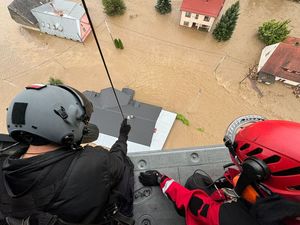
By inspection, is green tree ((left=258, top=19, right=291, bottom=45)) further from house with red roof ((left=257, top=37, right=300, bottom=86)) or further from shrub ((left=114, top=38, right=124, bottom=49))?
shrub ((left=114, top=38, right=124, bottom=49))

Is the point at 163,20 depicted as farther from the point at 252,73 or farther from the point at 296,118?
the point at 296,118

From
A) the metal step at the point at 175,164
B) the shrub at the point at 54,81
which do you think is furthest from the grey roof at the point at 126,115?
the metal step at the point at 175,164

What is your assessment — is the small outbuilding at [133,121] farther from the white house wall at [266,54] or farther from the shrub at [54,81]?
the white house wall at [266,54]

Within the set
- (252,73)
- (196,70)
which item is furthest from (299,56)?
(196,70)

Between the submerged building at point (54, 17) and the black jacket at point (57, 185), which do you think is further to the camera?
the submerged building at point (54, 17)

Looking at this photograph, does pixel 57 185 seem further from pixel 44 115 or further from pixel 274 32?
pixel 274 32

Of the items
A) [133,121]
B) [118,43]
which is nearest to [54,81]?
[118,43]
